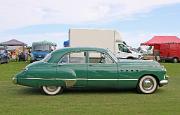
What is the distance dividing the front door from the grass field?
34 cm

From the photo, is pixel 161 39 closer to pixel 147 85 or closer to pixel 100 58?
pixel 147 85

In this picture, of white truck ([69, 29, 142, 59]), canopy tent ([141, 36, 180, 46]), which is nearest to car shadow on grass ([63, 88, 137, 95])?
white truck ([69, 29, 142, 59])

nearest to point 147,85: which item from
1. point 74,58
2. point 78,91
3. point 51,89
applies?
point 78,91

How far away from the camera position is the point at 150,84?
40.6 ft

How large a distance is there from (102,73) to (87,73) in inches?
17.9

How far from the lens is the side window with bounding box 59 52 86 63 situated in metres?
12.1

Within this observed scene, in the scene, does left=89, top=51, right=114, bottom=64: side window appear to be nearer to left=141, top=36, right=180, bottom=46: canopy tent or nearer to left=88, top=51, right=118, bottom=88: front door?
left=88, top=51, right=118, bottom=88: front door

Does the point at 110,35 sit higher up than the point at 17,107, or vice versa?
the point at 110,35

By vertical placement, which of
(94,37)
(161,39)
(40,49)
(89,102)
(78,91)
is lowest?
(89,102)

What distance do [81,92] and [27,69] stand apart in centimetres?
189

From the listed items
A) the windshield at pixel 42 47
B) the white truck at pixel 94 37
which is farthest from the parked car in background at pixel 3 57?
the white truck at pixel 94 37

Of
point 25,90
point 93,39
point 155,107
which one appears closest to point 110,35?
point 93,39

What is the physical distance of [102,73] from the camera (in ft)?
39.2

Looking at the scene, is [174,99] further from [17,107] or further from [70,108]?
[17,107]
